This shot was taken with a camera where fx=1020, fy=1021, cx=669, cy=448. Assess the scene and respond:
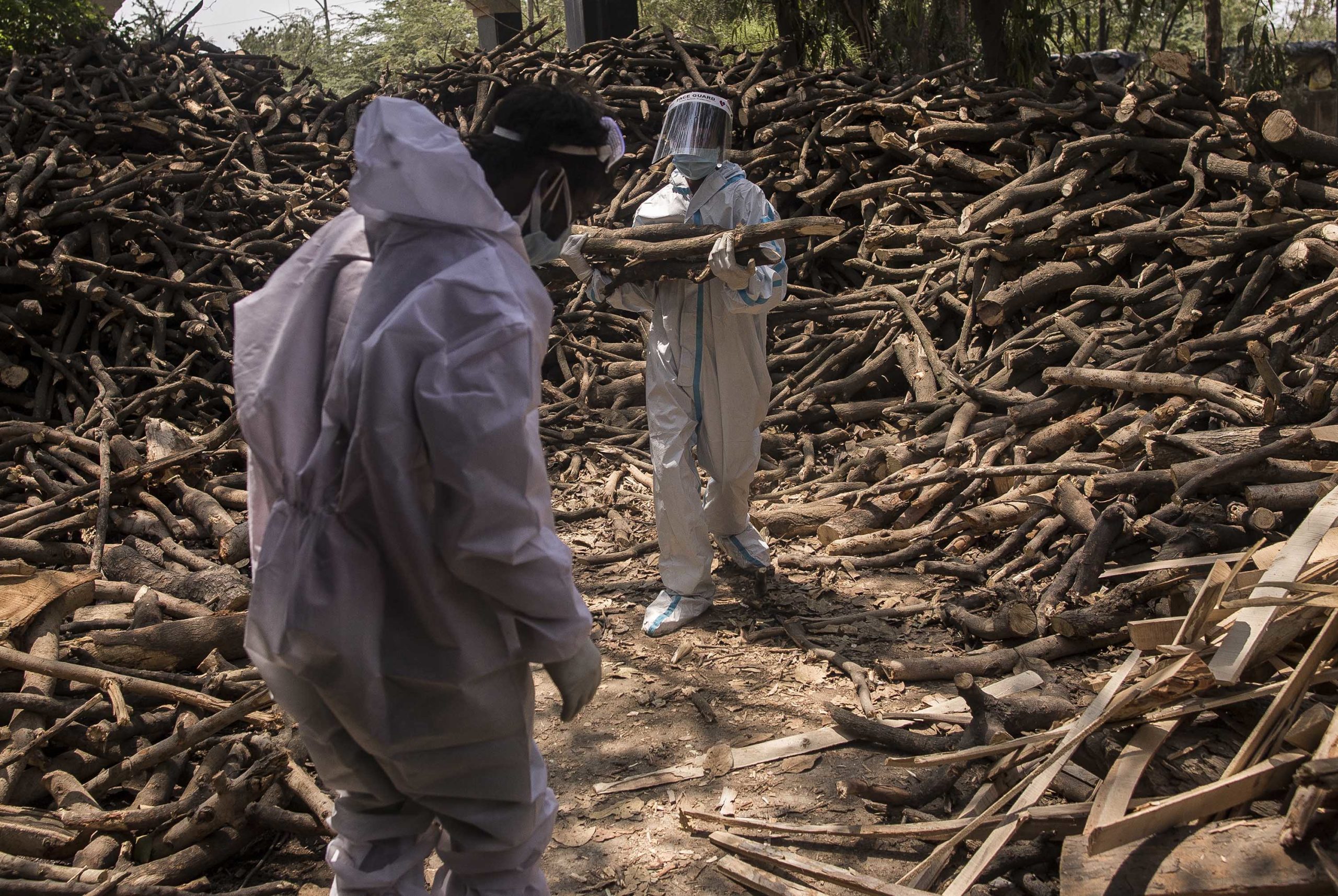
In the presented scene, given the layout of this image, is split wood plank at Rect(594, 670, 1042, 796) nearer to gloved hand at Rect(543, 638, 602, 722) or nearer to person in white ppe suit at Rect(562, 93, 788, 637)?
person in white ppe suit at Rect(562, 93, 788, 637)

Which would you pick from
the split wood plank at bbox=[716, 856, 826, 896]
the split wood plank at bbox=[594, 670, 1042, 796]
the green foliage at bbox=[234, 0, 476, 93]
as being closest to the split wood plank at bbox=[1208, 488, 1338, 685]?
the split wood plank at bbox=[594, 670, 1042, 796]

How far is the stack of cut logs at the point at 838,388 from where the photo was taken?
2.93 meters

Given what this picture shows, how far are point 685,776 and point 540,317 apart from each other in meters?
1.99

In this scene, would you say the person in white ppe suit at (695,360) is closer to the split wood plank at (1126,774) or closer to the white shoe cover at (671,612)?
the white shoe cover at (671,612)

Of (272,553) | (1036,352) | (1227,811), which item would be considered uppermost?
(272,553)

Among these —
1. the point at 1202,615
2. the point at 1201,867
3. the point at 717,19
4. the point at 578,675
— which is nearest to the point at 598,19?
the point at 717,19

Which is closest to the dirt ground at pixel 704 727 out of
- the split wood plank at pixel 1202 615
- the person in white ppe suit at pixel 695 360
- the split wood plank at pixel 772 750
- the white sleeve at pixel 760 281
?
the split wood plank at pixel 772 750

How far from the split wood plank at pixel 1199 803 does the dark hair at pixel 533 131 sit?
187 cm

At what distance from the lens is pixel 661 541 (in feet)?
15.1

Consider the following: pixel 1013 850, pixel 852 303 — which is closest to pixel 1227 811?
pixel 1013 850

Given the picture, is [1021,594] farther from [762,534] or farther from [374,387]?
[374,387]

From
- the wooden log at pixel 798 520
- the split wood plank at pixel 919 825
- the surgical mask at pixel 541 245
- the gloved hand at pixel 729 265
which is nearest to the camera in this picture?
the surgical mask at pixel 541 245

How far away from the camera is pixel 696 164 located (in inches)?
176

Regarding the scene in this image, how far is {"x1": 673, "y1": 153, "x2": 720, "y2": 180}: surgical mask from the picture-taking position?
14.6 ft
